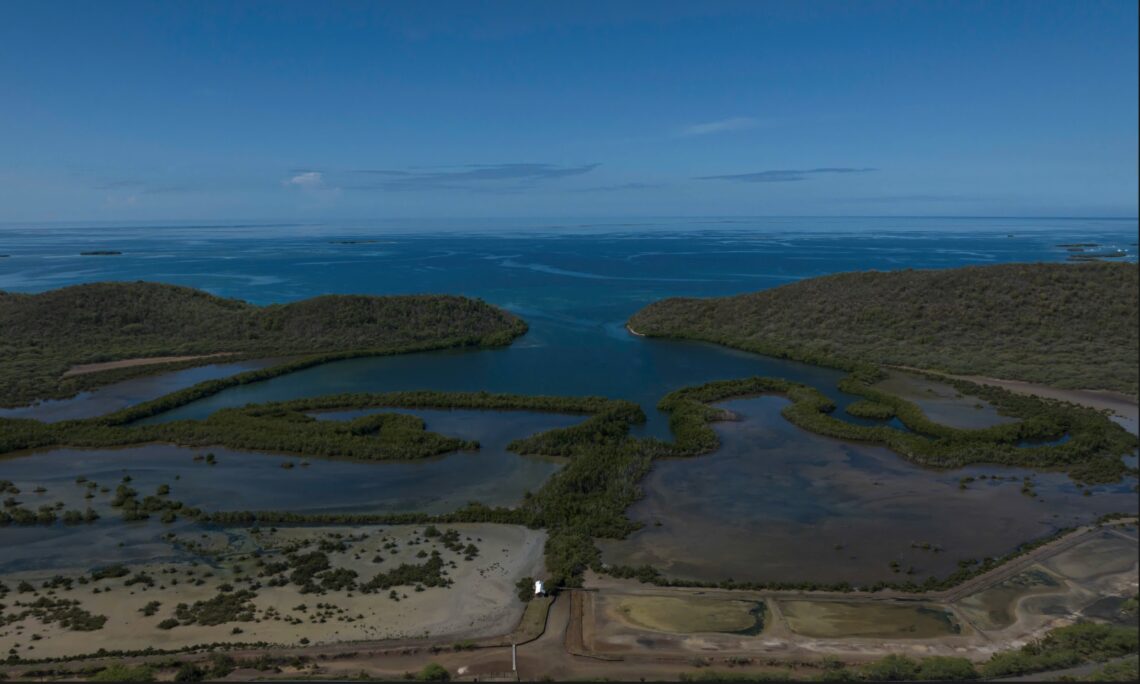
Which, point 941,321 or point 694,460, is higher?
point 941,321

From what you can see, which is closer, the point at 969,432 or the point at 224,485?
the point at 224,485

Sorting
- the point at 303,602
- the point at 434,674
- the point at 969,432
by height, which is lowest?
the point at 303,602

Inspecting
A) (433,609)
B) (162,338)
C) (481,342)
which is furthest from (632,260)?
(433,609)

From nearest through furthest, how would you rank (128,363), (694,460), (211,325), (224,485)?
(224,485) < (694,460) < (128,363) < (211,325)

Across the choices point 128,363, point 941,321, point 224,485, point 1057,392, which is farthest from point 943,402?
point 128,363

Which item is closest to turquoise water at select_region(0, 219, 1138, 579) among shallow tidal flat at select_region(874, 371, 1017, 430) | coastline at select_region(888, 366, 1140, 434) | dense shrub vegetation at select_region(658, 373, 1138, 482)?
dense shrub vegetation at select_region(658, 373, 1138, 482)

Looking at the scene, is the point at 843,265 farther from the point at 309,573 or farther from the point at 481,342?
the point at 309,573

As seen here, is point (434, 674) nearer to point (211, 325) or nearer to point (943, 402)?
point (943, 402)
